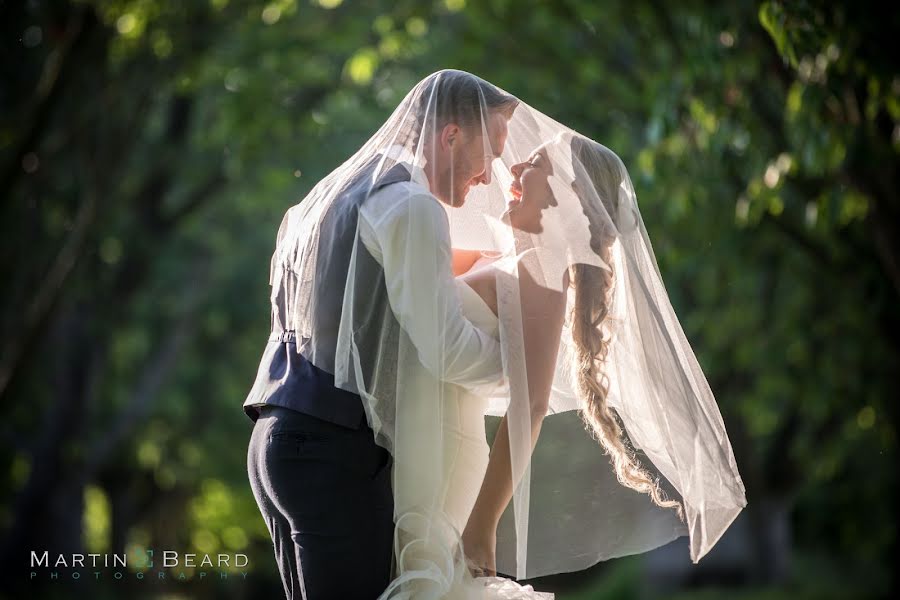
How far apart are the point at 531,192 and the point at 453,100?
33 centimetres

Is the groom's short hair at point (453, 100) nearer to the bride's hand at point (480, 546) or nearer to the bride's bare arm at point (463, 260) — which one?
the bride's bare arm at point (463, 260)

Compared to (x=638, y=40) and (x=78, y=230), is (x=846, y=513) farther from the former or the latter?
(x=78, y=230)

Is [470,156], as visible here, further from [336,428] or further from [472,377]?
[336,428]

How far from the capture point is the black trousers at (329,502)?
96.8 inches

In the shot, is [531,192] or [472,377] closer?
[472,377]

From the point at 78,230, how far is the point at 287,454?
5.93m

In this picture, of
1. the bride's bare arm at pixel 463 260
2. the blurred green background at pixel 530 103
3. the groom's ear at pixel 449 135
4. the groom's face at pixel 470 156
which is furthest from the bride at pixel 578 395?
the blurred green background at pixel 530 103

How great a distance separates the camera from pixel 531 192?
9.37 feet

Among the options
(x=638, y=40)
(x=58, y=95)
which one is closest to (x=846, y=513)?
(x=638, y=40)

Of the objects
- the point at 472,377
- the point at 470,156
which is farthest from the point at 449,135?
the point at 472,377

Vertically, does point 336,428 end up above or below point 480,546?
above

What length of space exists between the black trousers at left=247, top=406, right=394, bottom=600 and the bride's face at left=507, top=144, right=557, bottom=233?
737 mm

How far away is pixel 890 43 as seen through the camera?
4.52 m

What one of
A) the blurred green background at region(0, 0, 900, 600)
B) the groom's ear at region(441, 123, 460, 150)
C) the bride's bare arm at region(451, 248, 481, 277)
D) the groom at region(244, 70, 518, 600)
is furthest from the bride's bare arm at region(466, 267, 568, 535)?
the blurred green background at region(0, 0, 900, 600)
